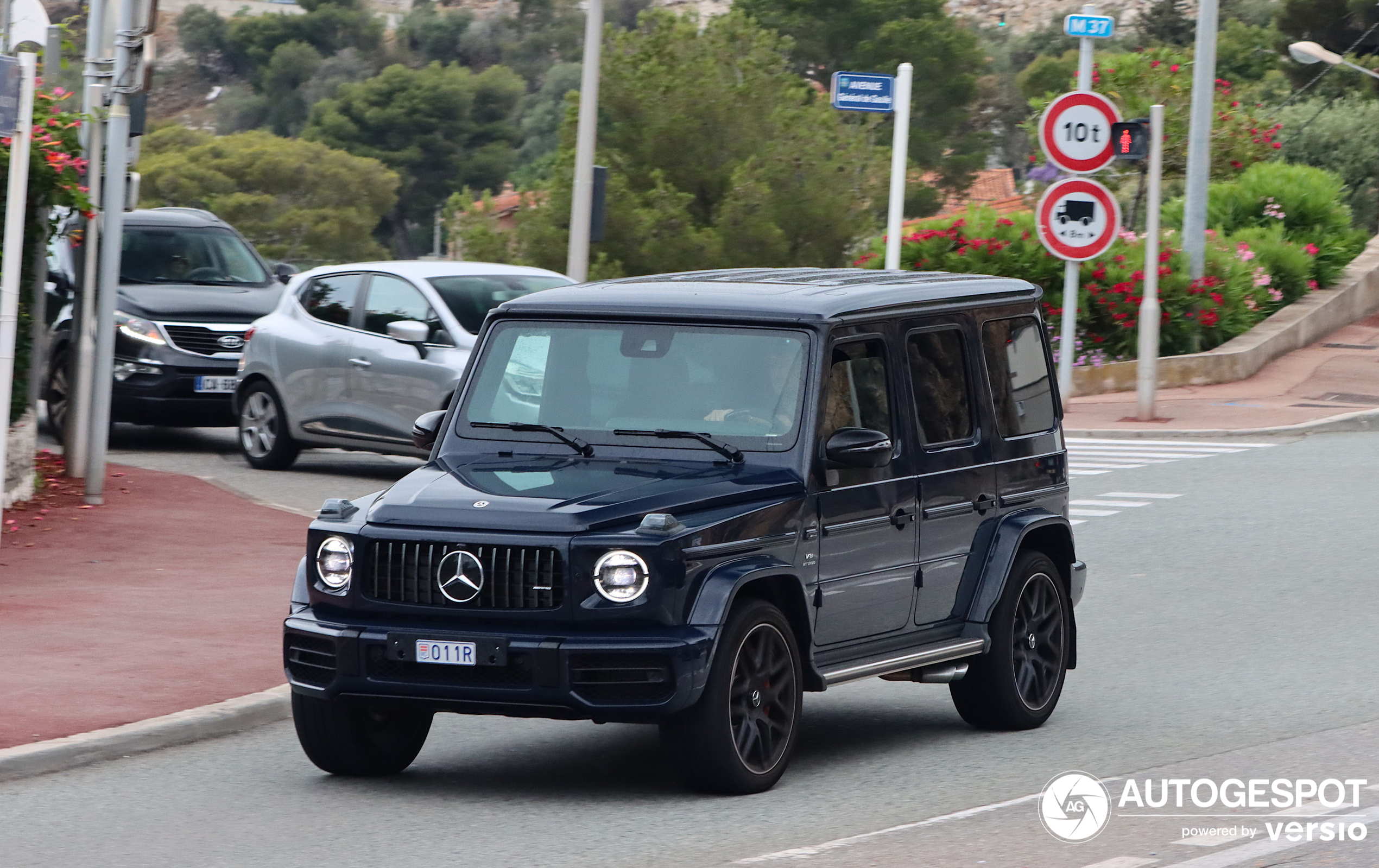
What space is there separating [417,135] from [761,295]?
114394 millimetres

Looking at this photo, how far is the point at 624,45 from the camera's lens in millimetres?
38375

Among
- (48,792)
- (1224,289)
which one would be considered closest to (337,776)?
(48,792)

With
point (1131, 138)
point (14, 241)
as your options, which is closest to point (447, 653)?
point (14, 241)

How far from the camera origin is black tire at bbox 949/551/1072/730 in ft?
27.8

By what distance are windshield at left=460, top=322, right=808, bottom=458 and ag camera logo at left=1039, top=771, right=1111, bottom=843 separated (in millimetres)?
1556

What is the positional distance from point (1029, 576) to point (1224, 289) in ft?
62.7

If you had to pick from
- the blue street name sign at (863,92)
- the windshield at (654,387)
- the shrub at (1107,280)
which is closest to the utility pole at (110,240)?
the blue street name sign at (863,92)

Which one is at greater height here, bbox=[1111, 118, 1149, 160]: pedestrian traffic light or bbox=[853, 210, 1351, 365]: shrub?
bbox=[1111, 118, 1149, 160]: pedestrian traffic light

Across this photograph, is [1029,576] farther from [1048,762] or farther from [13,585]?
[13,585]

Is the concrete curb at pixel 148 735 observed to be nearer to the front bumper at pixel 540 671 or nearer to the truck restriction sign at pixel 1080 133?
the front bumper at pixel 540 671

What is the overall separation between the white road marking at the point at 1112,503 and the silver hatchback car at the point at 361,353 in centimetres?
434

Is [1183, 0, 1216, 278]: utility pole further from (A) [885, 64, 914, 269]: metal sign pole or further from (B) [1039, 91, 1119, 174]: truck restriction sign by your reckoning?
(A) [885, 64, 914, 269]: metal sign pole

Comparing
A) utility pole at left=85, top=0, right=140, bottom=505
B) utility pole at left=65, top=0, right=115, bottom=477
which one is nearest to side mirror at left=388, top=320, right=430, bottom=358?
utility pole at left=85, top=0, right=140, bottom=505

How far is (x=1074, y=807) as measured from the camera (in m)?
7.02
